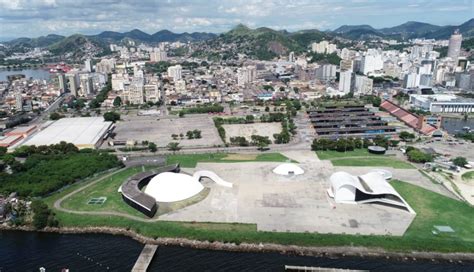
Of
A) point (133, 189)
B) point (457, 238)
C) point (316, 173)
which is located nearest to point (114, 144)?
point (133, 189)

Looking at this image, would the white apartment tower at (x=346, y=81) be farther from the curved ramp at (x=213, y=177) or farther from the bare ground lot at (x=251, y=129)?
the curved ramp at (x=213, y=177)

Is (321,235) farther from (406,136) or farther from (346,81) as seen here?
(346,81)

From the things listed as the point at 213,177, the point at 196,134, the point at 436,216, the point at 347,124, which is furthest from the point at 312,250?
the point at 347,124

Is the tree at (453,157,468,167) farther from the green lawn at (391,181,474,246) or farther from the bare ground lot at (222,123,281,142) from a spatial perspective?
the bare ground lot at (222,123,281,142)

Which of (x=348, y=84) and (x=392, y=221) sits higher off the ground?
(x=348, y=84)

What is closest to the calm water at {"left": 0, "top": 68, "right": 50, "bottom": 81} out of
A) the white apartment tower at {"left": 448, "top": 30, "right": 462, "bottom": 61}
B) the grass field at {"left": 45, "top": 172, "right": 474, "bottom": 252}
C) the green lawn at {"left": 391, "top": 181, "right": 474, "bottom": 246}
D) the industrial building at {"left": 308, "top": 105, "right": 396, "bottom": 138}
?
the industrial building at {"left": 308, "top": 105, "right": 396, "bottom": 138}

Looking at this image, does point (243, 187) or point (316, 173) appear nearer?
point (243, 187)

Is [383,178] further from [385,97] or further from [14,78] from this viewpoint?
[14,78]
